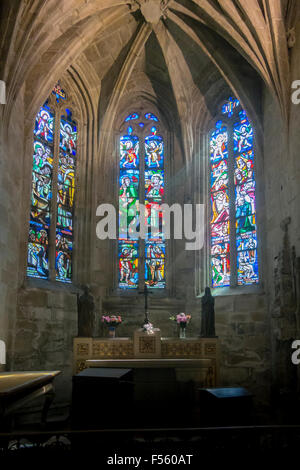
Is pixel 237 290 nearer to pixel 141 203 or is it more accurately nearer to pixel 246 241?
pixel 246 241

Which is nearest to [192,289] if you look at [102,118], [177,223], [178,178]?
[177,223]

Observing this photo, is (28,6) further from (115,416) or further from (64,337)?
(115,416)

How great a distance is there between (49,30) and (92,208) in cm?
467

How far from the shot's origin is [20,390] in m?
5.03

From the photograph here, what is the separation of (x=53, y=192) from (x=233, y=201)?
191 inches

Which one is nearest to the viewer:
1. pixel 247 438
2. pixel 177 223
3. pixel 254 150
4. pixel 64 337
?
pixel 247 438

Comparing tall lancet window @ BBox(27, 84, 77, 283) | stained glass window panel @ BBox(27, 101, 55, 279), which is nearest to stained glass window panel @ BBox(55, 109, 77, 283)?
tall lancet window @ BBox(27, 84, 77, 283)

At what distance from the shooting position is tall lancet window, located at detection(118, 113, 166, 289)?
45.4 ft

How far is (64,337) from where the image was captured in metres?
11.7

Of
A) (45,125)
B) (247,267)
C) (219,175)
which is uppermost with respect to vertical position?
(45,125)

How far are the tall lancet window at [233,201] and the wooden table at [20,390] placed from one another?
277 inches

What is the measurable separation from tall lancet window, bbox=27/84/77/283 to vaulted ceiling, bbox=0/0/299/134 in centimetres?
112

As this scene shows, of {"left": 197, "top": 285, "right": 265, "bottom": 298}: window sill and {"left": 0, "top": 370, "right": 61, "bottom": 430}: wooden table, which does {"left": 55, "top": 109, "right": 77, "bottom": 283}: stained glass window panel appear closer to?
{"left": 197, "top": 285, "right": 265, "bottom": 298}: window sill

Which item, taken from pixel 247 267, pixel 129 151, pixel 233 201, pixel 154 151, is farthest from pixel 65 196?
pixel 247 267
